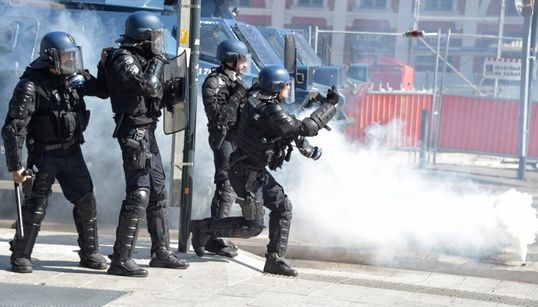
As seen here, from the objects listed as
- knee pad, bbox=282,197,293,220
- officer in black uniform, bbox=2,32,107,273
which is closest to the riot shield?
officer in black uniform, bbox=2,32,107,273

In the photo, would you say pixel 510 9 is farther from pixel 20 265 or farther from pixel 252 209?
pixel 20 265

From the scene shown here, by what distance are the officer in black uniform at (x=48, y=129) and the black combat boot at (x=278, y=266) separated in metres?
1.41

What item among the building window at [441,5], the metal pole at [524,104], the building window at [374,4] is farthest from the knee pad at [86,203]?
the building window at [441,5]

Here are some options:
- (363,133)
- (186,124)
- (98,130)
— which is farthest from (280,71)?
(363,133)

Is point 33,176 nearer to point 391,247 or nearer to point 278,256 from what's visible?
point 278,256

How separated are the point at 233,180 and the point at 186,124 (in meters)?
0.56

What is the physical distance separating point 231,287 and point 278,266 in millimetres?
668

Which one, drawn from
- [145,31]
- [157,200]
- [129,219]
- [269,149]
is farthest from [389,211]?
[145,31]

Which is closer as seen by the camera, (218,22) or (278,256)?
(278,256)

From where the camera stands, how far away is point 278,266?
7.91m

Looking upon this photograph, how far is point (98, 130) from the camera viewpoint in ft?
37.0

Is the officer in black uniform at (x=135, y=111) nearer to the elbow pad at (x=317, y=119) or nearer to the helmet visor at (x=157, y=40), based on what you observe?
the helmet visor at (x=157, y=40)

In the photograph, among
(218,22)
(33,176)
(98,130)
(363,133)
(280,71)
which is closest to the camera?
A: (33,176)

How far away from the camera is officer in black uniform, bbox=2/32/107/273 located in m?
7.16
